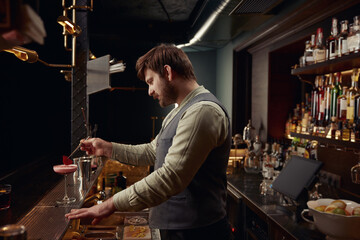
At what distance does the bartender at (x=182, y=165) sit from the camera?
1.38m

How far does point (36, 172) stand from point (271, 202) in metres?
1.78

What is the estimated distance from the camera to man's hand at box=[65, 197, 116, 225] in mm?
1229

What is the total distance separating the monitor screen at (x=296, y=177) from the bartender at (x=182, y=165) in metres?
0.66

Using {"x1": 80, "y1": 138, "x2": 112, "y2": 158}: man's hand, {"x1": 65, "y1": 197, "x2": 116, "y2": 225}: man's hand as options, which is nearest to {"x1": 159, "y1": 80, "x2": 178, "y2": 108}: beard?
{"x1": 80, "y1": 138, "x2": 112, "y2": 158}: man's hand

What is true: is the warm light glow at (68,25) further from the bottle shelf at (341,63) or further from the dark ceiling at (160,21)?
the bottle shelf at (341,63)

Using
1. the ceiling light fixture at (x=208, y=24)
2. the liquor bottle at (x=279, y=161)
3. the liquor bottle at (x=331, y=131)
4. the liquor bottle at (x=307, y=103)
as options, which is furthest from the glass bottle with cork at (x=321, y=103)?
the ceiling light fixture at (x=208, y=24)

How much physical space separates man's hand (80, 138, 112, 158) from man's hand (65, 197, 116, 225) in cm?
68

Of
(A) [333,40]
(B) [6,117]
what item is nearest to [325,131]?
(A) [333,40]

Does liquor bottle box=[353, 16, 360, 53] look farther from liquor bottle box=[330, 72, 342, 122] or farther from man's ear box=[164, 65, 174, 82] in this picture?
man's ear box=[164, 65, 174, 82]

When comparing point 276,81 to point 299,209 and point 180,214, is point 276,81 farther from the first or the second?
point 180,214

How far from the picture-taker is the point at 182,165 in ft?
4.58

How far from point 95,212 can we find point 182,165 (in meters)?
0.41

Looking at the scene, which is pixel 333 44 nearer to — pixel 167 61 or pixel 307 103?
pixel 307 103

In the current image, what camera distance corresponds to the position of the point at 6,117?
3.50m
